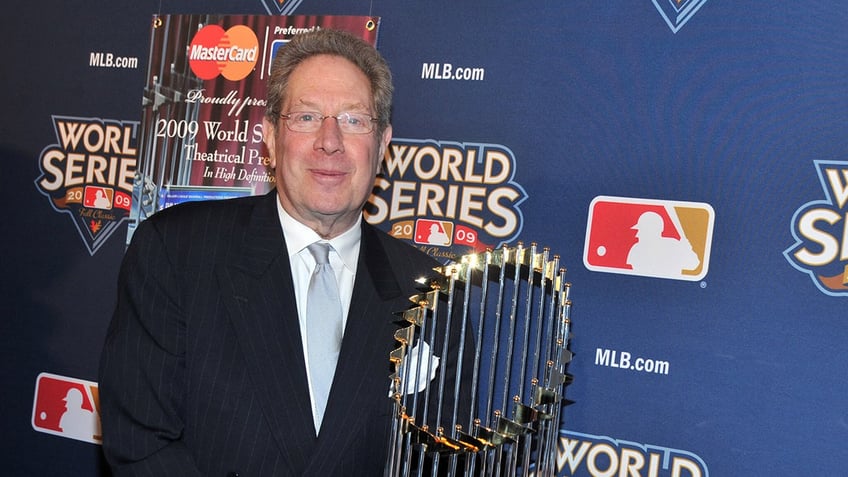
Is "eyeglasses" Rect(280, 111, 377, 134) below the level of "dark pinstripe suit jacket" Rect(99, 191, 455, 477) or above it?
above

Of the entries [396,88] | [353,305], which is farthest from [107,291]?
[353,305]

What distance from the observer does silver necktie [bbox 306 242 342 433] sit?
4.67 ft

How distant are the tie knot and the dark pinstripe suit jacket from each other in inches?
2.6

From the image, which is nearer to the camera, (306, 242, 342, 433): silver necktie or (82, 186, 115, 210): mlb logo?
(306, 242, 342, 433): silver necktie

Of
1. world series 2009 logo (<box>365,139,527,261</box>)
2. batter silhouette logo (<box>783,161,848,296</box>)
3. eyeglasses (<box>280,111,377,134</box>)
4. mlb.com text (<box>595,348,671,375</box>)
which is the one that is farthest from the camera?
world series 2009 logo (<box>365,139,527,261</box>)

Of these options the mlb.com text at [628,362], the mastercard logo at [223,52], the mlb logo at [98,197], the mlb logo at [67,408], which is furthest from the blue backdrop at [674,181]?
the mlb logo at [67,408]

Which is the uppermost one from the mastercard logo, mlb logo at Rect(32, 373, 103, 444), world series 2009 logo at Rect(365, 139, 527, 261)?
the mastercard logo

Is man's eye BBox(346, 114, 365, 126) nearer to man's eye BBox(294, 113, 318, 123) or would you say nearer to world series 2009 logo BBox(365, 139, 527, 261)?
man's eye BBox(294, 113, 318, 123)

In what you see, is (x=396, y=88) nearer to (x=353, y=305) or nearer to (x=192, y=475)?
(x=353, y=305)

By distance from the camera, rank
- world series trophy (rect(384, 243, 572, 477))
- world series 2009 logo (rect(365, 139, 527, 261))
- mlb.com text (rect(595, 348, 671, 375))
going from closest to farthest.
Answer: world series trophy (rect(384, 243, 572, 477))
mlb.com text (rect(595, 348, 671, 375))
world series 2009 logo (rect(365, 139, 527, 261))

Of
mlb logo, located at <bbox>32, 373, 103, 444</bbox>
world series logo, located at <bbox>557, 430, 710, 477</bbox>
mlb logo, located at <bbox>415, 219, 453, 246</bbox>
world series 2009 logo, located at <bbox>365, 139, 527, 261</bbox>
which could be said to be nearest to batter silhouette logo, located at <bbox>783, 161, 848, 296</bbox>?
world series logo, located at <bbox>557, 430, 710, 477</bbox>

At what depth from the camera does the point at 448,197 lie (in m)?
1.96

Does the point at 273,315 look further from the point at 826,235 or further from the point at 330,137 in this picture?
the point at 826,235

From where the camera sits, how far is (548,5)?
1902mm
